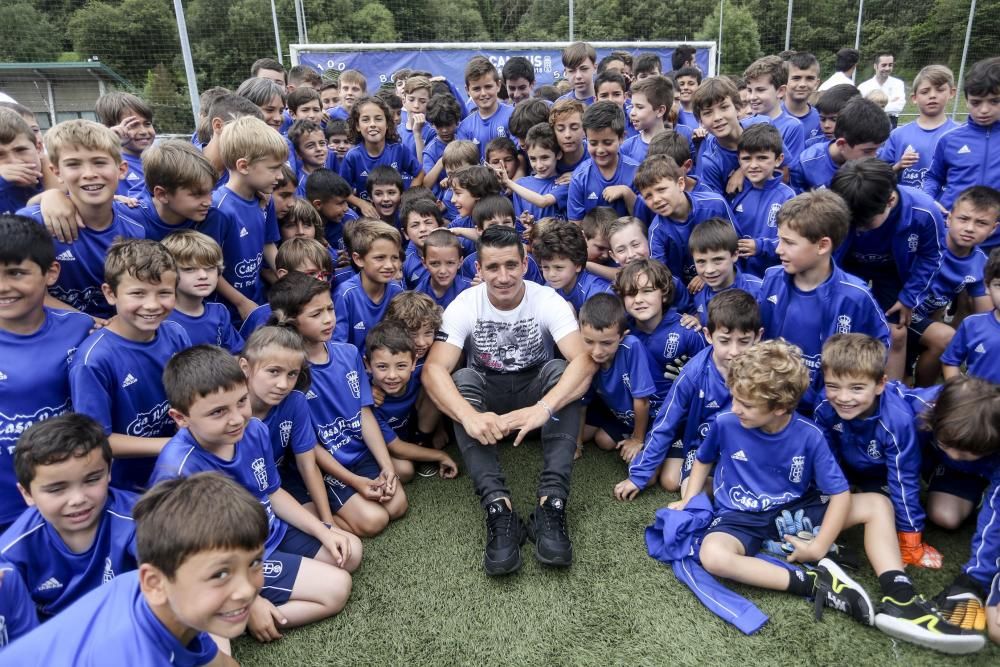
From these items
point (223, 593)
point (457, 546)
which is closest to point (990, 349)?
point (457, 546)

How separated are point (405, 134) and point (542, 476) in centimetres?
450

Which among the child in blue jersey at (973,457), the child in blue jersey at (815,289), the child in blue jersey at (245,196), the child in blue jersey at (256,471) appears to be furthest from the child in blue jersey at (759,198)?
the child in blue jersey at (256,471)

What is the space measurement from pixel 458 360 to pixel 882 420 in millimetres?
1993

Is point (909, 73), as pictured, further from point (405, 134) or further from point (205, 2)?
point (205, 2)

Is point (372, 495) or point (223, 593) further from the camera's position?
point (372, 495)

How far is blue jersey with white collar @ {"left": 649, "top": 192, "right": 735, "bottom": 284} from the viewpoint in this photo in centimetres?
388

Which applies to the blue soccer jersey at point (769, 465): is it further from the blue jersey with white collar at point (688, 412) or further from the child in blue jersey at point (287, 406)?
the child in blue jersey at point (287, 406)

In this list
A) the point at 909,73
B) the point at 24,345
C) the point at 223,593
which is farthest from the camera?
the point at 909,73

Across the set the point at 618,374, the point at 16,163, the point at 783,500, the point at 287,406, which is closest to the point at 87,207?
the point at 16,163

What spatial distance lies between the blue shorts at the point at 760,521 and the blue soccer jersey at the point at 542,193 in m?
2.49

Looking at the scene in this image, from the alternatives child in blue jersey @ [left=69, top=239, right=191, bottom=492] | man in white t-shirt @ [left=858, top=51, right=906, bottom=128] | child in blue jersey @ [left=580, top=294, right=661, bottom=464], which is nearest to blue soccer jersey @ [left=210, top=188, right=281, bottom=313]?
child in blue jersey @ [left=69, top=239, right=191, bottom=492]

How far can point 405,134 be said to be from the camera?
6.43 meters

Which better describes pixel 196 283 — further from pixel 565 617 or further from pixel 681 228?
pixel 681 228

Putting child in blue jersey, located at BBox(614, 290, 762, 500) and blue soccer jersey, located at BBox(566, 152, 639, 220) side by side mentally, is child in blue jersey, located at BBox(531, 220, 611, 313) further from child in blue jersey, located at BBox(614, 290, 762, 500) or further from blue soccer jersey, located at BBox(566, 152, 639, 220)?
child in blue jersey, located at BBox(614, 290, 762, 500)
